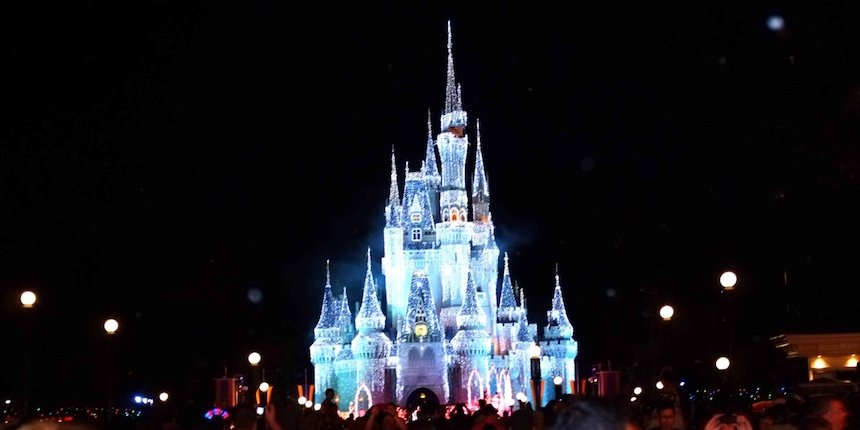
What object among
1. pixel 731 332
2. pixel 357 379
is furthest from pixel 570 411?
pixel 357 379

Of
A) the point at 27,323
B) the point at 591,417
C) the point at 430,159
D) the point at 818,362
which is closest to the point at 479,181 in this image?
the point at 430,159

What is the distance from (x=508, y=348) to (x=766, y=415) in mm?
55723

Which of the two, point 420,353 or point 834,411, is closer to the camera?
point 834,411

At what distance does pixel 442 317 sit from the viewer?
6931cm

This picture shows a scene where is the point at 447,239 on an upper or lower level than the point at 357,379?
upper

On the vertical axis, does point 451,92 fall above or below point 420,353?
above

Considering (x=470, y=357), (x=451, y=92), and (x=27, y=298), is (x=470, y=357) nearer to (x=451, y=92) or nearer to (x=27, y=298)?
(x=451, y=92)

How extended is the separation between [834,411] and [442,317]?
60901 mm

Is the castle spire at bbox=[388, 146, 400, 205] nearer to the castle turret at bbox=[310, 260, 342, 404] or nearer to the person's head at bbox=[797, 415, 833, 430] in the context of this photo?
the castle turret at bbox=[310, 260, 342, 404]

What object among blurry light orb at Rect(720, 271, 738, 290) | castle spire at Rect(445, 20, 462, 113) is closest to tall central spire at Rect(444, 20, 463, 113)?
castle spire at Rect(445, 20, 462, 113)

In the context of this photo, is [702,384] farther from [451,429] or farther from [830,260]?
[451,429]

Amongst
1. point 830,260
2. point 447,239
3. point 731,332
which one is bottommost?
point 731,332

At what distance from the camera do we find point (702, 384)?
5188 centimetres

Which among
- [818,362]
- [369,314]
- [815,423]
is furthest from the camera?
[369,314]
